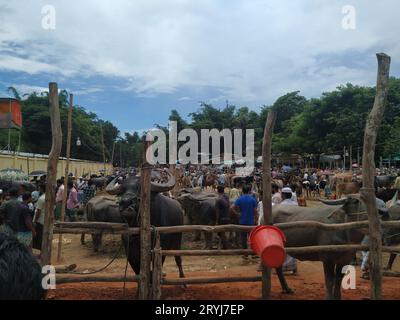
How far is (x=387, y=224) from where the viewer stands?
5.45 meters

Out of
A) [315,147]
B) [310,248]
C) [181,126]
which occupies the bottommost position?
[310,248]

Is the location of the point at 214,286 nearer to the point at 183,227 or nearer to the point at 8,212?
the point at 183,227

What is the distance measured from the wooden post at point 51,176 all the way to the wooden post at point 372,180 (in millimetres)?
4030

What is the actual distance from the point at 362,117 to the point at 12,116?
2408 centimetres

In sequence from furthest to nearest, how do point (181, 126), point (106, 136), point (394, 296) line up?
point (106, 136) < point (181, 126) < point (394, 296)

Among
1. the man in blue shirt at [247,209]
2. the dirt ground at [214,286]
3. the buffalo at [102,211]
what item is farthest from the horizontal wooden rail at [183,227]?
the buffalo at [102,211]

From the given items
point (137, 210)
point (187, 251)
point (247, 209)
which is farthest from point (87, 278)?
point (247, 209)

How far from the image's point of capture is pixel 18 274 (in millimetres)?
2217

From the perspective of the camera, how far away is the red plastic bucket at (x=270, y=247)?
390 cm

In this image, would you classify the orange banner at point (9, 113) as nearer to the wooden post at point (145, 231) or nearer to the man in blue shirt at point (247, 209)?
the man in blue shirt at point (247, 209)

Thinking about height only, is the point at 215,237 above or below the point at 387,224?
below

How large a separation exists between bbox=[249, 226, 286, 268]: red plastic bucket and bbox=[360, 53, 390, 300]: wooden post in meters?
1.48
